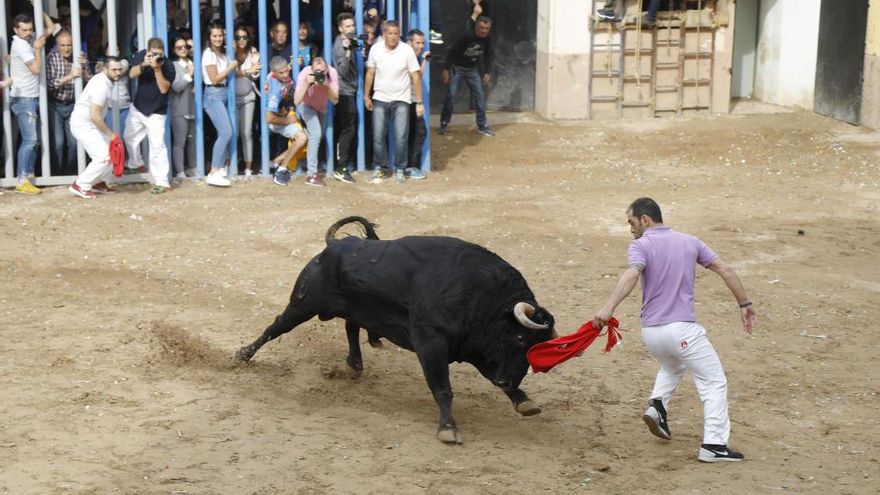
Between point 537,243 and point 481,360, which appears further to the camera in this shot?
point 537,243

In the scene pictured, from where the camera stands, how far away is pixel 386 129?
16.9 m

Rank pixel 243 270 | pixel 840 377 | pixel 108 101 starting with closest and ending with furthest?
pixel 840 377
pixel 243 270
pixel 108 101

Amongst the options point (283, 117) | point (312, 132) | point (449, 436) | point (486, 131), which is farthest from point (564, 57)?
point (449, 436)

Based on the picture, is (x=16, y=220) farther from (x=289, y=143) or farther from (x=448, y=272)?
(x=448, y=272)

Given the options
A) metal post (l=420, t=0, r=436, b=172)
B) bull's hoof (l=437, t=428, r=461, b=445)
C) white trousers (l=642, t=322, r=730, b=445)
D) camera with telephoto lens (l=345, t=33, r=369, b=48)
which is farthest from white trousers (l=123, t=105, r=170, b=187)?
white trousers (l=642, t=322, r=730, b=445)

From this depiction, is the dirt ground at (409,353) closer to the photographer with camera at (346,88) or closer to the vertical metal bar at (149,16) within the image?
the photographer with camera at (346,88)

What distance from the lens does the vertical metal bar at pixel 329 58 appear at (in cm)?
1647

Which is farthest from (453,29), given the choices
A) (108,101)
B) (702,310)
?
(702,310)

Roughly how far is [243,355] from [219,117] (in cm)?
702

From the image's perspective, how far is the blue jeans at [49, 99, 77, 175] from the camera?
15711 mm

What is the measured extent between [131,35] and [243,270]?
5.47 m

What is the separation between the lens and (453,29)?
21281 mm

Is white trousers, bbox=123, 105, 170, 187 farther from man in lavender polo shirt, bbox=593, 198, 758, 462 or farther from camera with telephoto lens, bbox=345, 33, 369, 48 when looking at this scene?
man in lavender polo shirt, bbox=593, 198, 758, 462

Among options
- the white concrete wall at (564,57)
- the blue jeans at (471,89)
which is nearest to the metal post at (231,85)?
the blue jeans at (471,89)
